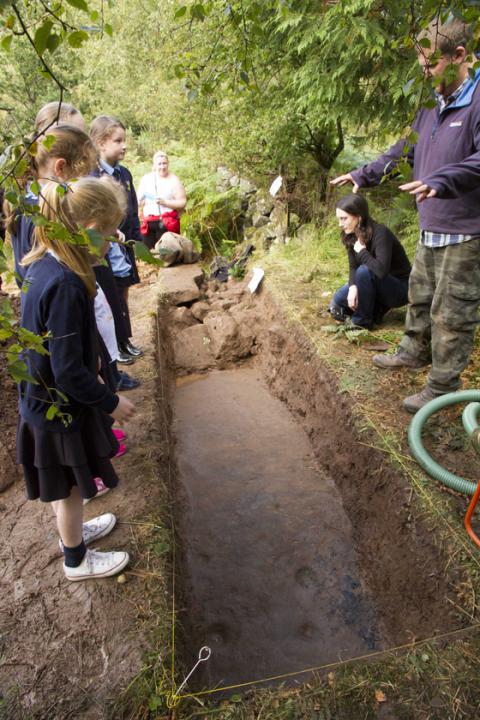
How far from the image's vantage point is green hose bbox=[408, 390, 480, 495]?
2391 millimetres

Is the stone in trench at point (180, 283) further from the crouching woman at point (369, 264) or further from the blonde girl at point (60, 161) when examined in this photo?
the blonde girl at point (60, 161)

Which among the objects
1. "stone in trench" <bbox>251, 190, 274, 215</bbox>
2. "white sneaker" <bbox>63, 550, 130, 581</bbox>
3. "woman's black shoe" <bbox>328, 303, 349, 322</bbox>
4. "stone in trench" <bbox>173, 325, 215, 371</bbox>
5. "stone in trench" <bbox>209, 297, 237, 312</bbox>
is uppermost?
"stone in trench" <bbox>251, 190, 274, 215</bbox>

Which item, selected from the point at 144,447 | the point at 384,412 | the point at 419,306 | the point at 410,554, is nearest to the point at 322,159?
the point at 419,306

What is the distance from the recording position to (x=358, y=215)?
397cm

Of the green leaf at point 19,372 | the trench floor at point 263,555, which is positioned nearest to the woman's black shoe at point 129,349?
the trench floor at point 263,555

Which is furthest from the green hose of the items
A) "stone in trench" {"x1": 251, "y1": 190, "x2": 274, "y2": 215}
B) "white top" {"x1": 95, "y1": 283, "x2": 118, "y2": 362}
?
"stone in trench" {"x1": 251, "y1": 190, "x2": 274, "y2": 215}

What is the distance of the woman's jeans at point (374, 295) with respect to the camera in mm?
4102

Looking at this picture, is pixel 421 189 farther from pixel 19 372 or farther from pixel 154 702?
pixel 154 702

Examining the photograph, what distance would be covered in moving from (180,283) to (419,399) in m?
4.15

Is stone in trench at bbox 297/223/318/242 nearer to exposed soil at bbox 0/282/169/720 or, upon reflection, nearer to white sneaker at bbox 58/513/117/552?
exposed soil at bbox 0/282/169/720

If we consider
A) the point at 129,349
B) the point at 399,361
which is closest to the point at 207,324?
the point at 129,349

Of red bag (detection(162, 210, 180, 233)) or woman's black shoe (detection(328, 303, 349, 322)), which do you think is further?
red bag (detection(162, 210, 180, 233))

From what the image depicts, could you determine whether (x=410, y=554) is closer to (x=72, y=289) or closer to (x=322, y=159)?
(x=72, y=289)

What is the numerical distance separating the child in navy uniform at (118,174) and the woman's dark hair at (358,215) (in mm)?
1877
